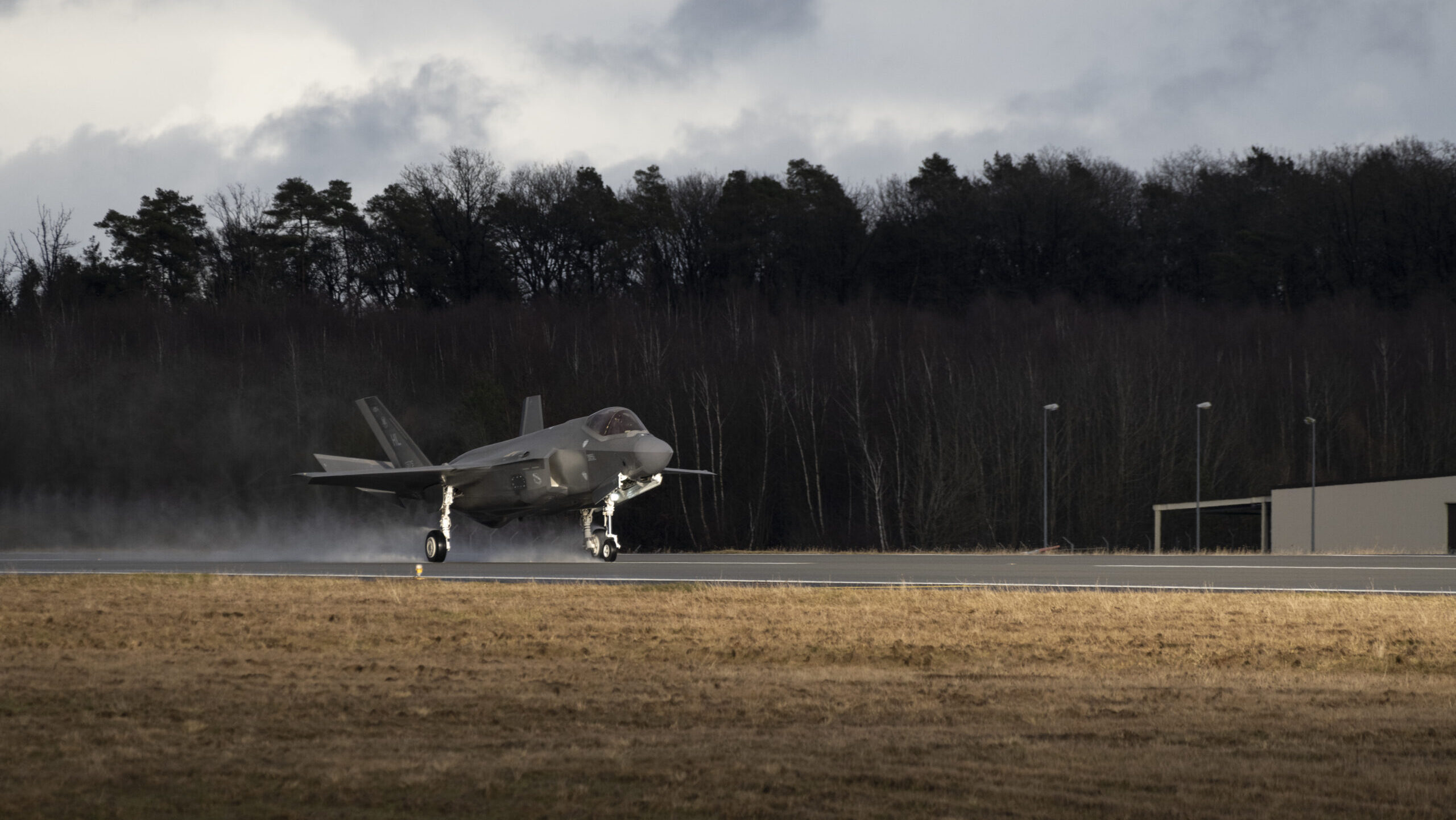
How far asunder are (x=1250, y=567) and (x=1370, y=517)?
28.9 m

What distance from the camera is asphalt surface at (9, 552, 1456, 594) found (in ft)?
82.7

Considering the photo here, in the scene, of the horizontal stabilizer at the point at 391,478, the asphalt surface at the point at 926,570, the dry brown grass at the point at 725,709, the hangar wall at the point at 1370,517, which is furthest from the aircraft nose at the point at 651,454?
the hangar wall at the point at 1370,517

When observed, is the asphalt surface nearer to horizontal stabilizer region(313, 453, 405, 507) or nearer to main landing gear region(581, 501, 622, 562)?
main landing gear region(581, 501, 622, 562)

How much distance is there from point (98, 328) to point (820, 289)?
47.8 meters

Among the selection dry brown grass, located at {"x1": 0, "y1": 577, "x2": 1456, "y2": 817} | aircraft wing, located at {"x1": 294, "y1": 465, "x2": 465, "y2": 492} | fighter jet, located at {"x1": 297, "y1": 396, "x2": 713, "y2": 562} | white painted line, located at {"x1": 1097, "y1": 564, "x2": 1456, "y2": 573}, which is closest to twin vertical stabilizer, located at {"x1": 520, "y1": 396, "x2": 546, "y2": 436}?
fighter jet, located at {"x1": 297, "y1": 396, "x2": 713, "y2": 562}

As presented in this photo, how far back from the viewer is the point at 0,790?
24.7ft

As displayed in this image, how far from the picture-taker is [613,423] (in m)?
33.6

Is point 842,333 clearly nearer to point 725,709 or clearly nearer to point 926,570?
point 926,570

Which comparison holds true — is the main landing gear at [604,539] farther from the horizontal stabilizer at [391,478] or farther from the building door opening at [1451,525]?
the building door opening at [1451,525]

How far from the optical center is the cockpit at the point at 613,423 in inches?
1314

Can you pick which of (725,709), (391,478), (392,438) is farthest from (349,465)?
(725,709)

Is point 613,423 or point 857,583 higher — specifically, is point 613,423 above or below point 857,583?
above

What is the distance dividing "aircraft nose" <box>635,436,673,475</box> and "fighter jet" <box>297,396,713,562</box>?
2cm

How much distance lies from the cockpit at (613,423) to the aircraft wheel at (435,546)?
15.0 feet
